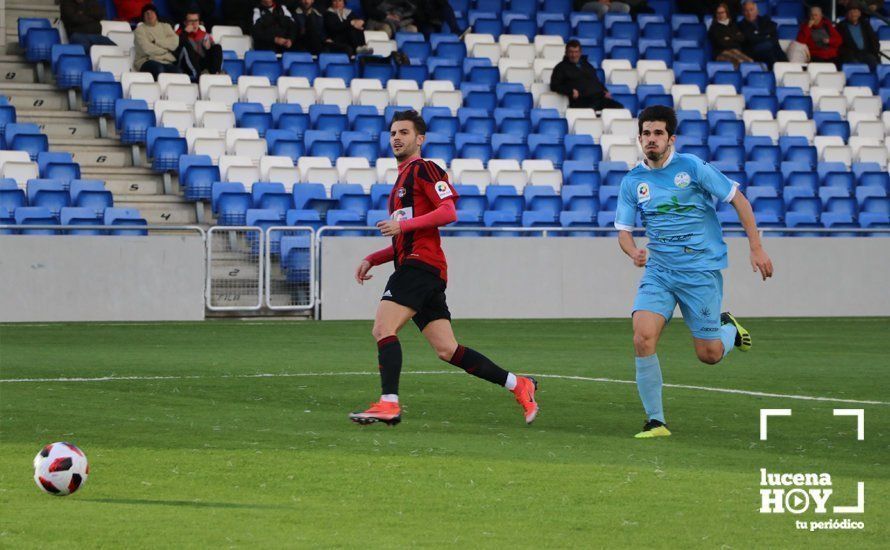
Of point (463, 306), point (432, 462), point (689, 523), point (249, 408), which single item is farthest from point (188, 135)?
point (689, 523)

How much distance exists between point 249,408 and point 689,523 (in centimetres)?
475

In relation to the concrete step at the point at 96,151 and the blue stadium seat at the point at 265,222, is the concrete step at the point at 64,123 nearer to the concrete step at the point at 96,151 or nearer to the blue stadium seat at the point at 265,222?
the concrete step at the point at 96,151

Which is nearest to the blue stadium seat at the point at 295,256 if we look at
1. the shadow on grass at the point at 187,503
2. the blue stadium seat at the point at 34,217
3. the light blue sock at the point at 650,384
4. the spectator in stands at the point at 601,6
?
the blue stadium seat at the point at 34,217

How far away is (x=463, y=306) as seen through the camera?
21.6 meters

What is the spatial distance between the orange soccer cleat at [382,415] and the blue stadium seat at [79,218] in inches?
477

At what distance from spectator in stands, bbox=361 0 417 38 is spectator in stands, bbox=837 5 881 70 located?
875 centimetres

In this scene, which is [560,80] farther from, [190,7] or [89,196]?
[89,196]

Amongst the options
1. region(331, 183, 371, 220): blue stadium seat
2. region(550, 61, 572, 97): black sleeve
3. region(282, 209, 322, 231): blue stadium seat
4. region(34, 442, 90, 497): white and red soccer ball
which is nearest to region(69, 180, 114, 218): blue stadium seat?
region(282, 209, 322, 231): blue stadium seat

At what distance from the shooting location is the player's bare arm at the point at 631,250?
855 centimetres

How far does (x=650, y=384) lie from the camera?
8.81m

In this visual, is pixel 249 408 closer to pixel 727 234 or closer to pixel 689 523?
pixel 689 523

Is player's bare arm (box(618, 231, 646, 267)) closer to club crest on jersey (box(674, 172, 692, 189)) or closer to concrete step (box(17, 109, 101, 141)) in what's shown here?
club crest on jersey (box(674, 172, 692, 189))

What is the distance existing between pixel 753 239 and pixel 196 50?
16.1 meters

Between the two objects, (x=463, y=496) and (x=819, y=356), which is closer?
(x=463, y=496)
